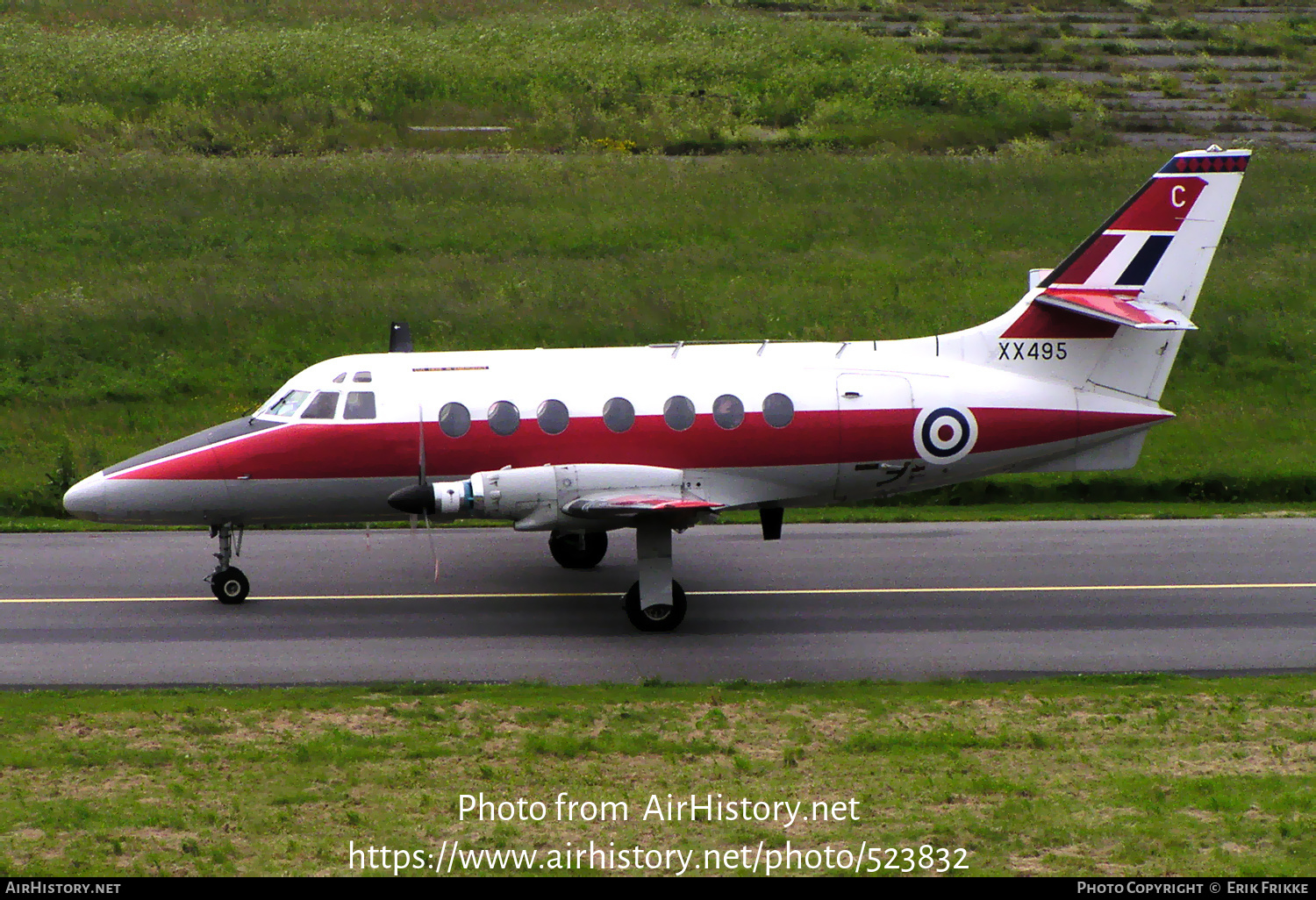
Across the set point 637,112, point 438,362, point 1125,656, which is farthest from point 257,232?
point 1125,656

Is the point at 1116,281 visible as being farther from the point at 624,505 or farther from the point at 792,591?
the point at 624,505

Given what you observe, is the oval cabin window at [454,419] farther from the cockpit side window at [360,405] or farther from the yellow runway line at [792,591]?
the yellow runway line at [792,591]

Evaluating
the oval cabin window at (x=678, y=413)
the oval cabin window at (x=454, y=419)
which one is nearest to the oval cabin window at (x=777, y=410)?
the oval cabin window at (x=678, y=413)

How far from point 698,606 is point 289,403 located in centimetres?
663

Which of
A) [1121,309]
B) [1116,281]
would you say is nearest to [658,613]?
[1121,309]

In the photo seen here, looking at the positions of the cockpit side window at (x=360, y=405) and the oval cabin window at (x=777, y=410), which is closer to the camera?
the cockpit side window at (x=360, y=405)

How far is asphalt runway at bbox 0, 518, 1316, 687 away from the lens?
1786cm

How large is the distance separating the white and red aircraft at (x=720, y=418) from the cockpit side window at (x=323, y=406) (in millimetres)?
41

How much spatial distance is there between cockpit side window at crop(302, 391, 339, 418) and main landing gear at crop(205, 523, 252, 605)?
2075 mm

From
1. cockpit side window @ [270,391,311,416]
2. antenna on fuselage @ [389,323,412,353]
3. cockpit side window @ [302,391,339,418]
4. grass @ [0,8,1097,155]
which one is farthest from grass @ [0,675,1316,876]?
grass @ [0,8,1097,155]

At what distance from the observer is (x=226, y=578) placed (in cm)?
2039

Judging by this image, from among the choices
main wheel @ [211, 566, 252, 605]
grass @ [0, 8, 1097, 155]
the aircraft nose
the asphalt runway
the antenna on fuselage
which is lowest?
the asphalt runway

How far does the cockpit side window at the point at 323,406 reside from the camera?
19812 mm

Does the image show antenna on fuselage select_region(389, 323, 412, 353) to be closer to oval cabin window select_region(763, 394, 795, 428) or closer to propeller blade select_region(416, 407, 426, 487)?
propeller blade select_region(416, 407, 426, 487)
